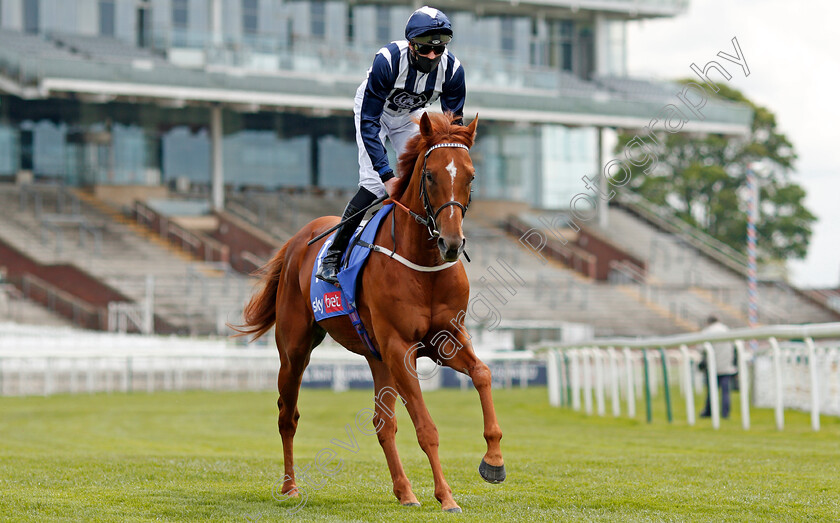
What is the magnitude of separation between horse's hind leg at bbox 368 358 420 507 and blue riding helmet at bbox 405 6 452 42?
1769mm

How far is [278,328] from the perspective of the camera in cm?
676

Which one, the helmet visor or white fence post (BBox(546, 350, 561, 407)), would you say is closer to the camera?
the helmet visor

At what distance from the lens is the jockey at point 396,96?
5.70 m

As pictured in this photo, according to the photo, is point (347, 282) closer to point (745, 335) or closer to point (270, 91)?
point (745, 335)

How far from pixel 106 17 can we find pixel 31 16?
7.11ft

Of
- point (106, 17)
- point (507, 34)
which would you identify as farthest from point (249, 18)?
point (507, 34)

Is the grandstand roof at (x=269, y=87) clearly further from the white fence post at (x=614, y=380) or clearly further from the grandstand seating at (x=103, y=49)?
the white fence post at (x=614, y=380)

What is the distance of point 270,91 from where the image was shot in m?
31.7

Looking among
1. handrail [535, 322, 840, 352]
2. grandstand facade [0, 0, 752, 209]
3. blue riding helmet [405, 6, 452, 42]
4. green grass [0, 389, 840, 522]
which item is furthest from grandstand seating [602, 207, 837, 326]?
blue riding helmet [405, 6, 452, 42]

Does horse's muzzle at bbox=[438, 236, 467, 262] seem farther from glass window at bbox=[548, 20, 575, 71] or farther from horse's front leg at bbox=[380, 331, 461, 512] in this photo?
glass window at bbox=[548, 20, 575, 71]

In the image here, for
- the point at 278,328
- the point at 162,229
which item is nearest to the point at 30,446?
the point at 278,328

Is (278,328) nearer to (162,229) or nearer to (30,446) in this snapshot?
(30,446)

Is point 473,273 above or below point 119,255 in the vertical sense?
below

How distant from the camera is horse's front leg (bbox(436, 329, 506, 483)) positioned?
16.3ft
